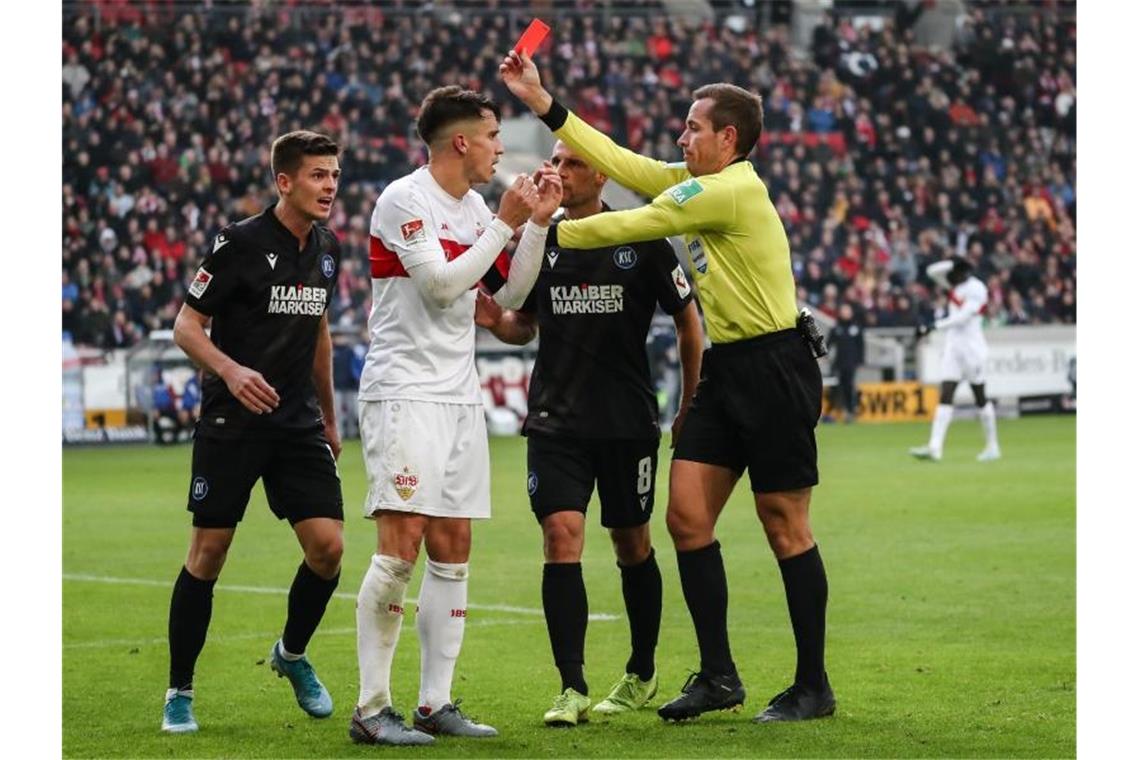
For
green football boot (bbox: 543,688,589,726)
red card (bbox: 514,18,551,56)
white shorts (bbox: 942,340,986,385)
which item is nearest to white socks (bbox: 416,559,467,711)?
green football boot (bbox: 543,688,589,726)

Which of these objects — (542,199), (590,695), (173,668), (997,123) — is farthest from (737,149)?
(997,123)

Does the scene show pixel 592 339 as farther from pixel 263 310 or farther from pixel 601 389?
pixel 263 310

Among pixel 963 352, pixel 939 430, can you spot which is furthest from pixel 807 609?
pixel 963 352

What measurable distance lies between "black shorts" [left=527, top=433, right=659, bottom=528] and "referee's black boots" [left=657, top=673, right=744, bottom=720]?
78cm

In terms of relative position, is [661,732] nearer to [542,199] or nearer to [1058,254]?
[542,199]

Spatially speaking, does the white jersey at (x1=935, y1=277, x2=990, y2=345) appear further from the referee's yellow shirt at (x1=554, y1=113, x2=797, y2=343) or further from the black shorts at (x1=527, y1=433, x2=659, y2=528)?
the referee's yellow shirt at (x1=554, y1=113, x2=797, y2=343)

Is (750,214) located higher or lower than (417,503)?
higher

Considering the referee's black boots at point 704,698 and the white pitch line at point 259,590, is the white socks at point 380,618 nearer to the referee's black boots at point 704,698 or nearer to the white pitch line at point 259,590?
the referee's black boots at point 704,698

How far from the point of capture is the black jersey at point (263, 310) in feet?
23.9

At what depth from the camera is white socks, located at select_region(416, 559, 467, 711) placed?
275 inches

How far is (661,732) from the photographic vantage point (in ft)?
22.8

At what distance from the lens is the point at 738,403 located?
7.29 meters

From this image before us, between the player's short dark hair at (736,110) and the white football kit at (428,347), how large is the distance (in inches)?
34.5

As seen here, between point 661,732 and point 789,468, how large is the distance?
1.13 meters
